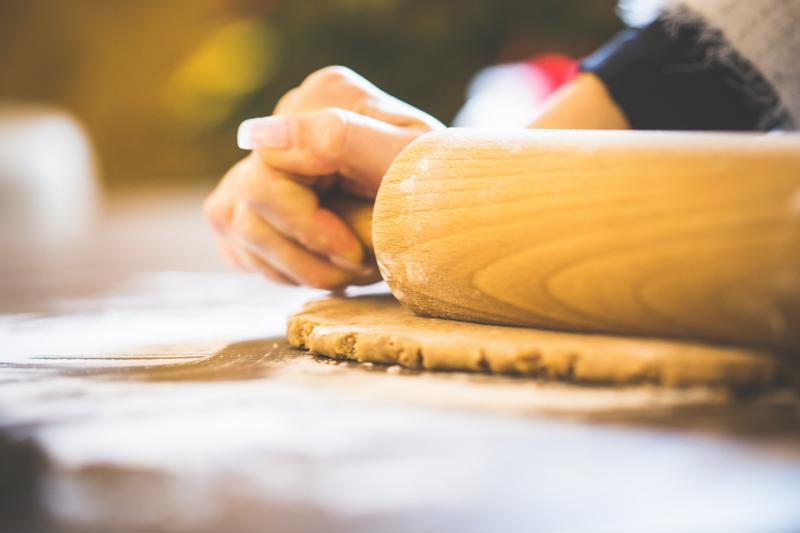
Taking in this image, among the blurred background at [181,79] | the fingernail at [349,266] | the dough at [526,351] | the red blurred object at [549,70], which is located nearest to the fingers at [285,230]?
the fingernail at [349,266]

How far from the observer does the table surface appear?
0.31m

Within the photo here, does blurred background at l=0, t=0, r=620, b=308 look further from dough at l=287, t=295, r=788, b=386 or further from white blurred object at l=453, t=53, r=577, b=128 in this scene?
dough at l=287, t=295, r=788, b=386

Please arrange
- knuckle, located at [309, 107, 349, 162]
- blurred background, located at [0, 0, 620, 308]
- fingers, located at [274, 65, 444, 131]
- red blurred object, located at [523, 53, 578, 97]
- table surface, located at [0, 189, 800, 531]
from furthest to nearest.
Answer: blurred background, located at [0, 0, 620, 308] < red blurred object, located at [523, 53, 578, 97] < fingers, located at [274, 65, 444, 131] < knuckle, located at [309, 107, 349, 162] < table surface, located at [0, 189, 800, 531]

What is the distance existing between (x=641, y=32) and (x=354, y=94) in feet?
1.02

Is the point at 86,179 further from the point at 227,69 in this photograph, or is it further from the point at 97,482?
the point at 97,482

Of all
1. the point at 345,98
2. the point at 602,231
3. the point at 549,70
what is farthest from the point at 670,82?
the point at 549,70

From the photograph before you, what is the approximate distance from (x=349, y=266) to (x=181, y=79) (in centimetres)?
469

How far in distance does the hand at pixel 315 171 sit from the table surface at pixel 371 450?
16cm

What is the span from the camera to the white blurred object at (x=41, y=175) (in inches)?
138

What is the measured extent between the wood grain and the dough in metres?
0.01

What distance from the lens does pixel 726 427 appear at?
1.22 ft

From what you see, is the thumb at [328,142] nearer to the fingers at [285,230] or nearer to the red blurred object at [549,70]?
the fingers at [285,230]

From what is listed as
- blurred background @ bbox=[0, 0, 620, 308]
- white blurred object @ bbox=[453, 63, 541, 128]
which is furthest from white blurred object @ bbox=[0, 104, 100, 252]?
white blurred object @ bbox=[453, 63, 541, 128]

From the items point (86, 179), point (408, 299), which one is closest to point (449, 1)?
point (86, 179)
